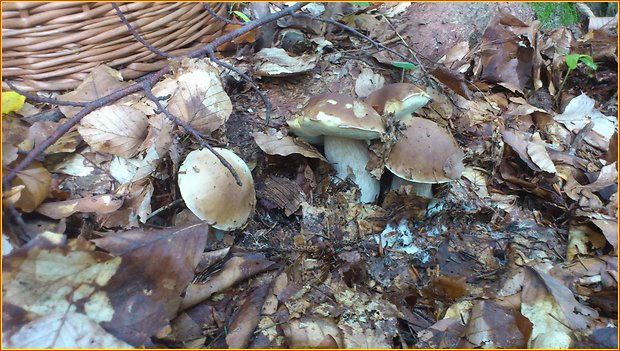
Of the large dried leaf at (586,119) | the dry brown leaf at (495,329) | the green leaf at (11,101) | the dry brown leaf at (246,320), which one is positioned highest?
the green leaf at (11,101)

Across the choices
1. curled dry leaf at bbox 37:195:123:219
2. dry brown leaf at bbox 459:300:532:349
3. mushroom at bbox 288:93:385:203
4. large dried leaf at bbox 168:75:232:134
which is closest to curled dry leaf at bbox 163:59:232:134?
large dried leaf at bbox 168:75:232:134

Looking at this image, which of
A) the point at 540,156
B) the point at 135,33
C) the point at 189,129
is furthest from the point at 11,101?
the point at 540,156

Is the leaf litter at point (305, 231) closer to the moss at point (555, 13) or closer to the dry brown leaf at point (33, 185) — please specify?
the dry brown leaf at point (33, 185)

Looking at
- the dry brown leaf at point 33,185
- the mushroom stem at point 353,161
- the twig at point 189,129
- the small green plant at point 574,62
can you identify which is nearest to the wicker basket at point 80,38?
the twig at point 189,129

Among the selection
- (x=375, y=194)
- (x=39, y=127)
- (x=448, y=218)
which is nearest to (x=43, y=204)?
(x=39, y=127)

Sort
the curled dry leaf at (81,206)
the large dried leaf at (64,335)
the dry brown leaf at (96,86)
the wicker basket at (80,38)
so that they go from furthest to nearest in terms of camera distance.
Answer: the dry brown leaf at (96,86) → the wicker basket at (80,38) → the curled dry leaf at (81,206) → the large dried leaf at (64,335)

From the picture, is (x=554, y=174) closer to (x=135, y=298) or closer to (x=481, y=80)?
(x=481, y=80)

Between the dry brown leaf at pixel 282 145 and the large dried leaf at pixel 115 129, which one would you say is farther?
the dry brown leaf at pixel 282 145
